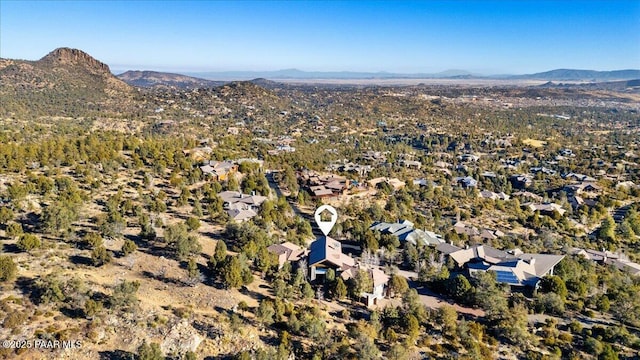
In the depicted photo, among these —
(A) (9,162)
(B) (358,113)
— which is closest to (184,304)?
(A) (9,162)

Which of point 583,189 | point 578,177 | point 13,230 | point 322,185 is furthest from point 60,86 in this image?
point 578,177

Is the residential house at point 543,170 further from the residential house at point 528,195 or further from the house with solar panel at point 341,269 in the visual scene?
the house with solar panel at point 341,269

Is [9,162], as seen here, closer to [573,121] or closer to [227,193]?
[227,193]

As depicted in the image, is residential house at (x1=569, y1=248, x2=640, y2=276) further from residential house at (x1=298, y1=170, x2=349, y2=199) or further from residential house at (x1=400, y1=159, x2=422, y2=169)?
residential house at (x1=400, y1=159, x2=422, y2=169)

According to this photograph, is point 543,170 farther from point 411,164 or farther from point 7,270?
point 7,270

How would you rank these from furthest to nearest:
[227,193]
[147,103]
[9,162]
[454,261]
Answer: [147,103]
[227,193]
[9,162]
[454,261]

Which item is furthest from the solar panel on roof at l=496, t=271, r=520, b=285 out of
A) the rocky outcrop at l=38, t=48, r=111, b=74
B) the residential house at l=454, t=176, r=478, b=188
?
the rocky outcrop at l=38, t=48, r=111, b=74
